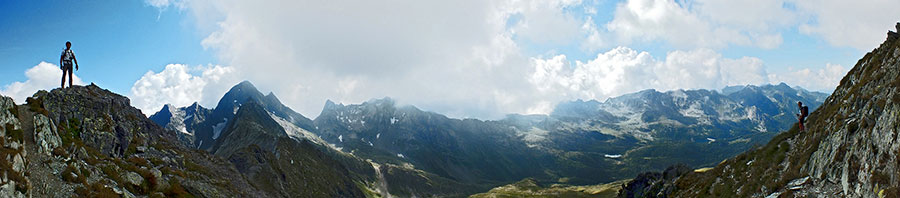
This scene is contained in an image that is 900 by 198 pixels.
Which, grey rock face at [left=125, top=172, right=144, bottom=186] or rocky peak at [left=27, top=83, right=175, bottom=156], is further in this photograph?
rocky peak at [left=27, top=83, right=175, bottom=156]

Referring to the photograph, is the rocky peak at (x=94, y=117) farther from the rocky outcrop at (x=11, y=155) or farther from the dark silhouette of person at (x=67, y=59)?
the rocky outcrop at (x=11, y=155)

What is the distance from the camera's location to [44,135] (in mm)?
29016

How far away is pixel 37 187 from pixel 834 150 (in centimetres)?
4744

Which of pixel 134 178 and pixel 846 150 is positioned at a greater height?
pixel 134 178

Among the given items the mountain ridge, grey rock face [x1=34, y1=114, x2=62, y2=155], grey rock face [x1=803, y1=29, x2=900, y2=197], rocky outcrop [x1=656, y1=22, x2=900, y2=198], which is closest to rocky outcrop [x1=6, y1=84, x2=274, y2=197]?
grey rock face [x1=34, y1=114, x2=62, y2=155]

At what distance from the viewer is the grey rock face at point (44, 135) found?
2766 cm

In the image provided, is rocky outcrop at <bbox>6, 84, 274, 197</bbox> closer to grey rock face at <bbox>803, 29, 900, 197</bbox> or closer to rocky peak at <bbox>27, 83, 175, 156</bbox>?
rocky peak at <bbox>27, 83, 175, 156</bbox>

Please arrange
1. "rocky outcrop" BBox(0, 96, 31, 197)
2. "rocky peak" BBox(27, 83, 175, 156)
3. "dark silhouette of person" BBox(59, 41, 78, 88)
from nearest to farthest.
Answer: "rocky outcrop" BBox(0, 96, 31, 197) → "dark silhouette of person" BBox(59, 41, 78, 88) → "rocky peak" BBox(27, 83, 175, 156)

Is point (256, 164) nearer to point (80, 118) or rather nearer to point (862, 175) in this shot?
point (80, 118)

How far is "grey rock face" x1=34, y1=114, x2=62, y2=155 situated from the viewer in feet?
90.7

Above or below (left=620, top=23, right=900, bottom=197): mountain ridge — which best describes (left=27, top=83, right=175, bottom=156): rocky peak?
above

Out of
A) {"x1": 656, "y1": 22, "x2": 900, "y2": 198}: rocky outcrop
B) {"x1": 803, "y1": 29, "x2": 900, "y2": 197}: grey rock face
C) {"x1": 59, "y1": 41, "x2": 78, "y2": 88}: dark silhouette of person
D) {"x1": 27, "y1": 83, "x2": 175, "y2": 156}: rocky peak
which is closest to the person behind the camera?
{"x1": 803, "y1": 29, "x2": 900, "y2": 197}: grey rock face

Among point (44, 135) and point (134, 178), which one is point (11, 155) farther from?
Answer: point (134, 178)

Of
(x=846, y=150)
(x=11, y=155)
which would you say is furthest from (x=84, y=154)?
(x=846, y=150)
